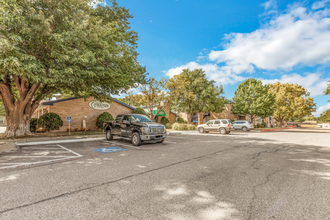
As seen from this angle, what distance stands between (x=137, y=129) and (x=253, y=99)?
111 feet

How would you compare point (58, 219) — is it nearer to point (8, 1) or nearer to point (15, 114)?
point (8, 1)

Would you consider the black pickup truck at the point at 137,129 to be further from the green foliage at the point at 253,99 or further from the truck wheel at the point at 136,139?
the green foliage at the point at 253,99

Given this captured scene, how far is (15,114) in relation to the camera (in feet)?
42.8

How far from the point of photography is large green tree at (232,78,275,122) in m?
34.2

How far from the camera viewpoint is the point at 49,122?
52.7 feet

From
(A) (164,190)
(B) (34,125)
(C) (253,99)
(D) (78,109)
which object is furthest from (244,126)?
(B) (34,125)

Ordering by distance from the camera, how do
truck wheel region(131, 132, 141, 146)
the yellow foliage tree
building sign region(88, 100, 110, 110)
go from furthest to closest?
1. the yellow foliage tree
2. building sign region(88, 100, 110, 110)
3. truck wheel region(131, 132, 141, 146)

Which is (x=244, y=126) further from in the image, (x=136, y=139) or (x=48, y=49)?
(x=48, y=49)

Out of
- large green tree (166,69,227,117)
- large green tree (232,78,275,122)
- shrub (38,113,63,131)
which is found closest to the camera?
shrub (38,113,63,131)

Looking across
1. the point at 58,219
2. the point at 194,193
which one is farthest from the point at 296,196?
the point at 58,219

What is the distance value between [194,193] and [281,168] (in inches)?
151

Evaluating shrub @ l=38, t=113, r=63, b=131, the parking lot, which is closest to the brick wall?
shrub @ l=38, t=113, r=63, b=131

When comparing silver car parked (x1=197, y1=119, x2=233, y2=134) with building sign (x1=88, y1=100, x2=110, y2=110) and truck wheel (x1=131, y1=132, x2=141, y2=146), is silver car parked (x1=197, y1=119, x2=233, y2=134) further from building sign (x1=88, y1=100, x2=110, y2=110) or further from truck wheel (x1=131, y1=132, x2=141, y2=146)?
building sign (x1=88, y1=100, x2=110, y2=110)

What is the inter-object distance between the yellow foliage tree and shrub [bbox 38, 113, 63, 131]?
47181 mm
